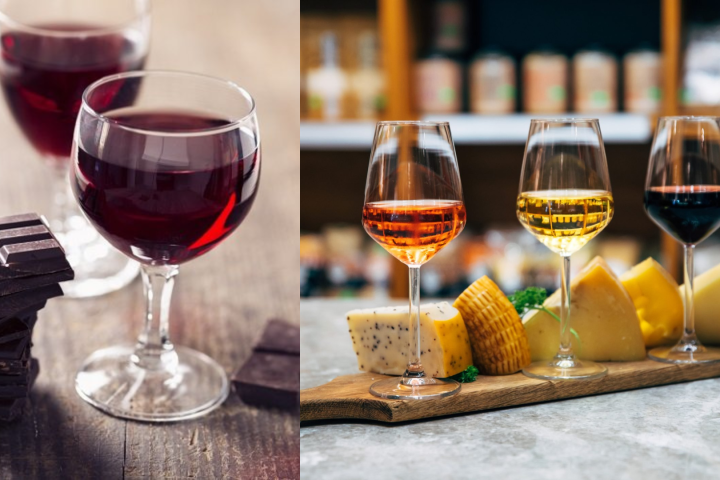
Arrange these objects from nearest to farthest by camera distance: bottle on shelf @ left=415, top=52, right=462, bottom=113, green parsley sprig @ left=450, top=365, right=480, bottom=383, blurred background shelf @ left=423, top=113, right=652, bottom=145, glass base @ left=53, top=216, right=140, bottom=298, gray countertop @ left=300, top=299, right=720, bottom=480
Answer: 1. gray countertop @ left=300, top=299, right=720, bottom=480
2. green parsley sprig @ left=450, top=365, right=480, bottom=383
3. glass base @ left=53, top=216, right=140, bottom=298
4. blurred background shelf @ left=423, top=113, right=652, bottom=145
5. bottle on shelf @ left=415, top=52, right=462, bottom=113

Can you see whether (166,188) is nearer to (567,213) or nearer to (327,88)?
(567,213)

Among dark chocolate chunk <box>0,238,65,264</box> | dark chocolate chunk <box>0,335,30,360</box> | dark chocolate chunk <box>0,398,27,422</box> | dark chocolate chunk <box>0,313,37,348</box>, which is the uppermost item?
dark chocolate chunk <box>0,238,65,264</box>

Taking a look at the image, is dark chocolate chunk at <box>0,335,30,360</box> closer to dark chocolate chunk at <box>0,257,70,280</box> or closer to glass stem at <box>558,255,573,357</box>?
dark chocolate chunk at <box>0,257,70,280</box>

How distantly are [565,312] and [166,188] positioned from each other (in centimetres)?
44

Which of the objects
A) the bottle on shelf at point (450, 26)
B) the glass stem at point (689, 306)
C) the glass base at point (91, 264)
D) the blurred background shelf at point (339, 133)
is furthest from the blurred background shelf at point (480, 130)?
the glass stem at point (689, 306)

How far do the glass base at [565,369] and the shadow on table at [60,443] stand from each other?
0.42 m

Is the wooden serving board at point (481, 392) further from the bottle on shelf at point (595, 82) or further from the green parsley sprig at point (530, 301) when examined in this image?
the bottle on shelf at point (595, 82)

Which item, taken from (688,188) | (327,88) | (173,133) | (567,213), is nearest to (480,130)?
(327,88)

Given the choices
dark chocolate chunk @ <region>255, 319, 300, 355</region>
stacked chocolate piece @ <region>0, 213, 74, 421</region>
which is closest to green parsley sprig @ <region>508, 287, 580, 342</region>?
dark chocolate chunk @ <region>255, 319, 300, 355</region>

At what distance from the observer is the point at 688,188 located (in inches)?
40.1

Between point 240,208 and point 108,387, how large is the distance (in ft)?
0.77

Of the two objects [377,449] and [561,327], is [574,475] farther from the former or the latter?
[561,327]

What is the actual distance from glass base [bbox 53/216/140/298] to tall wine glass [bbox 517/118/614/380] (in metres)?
0.56

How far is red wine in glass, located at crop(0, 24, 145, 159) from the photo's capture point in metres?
1.08
